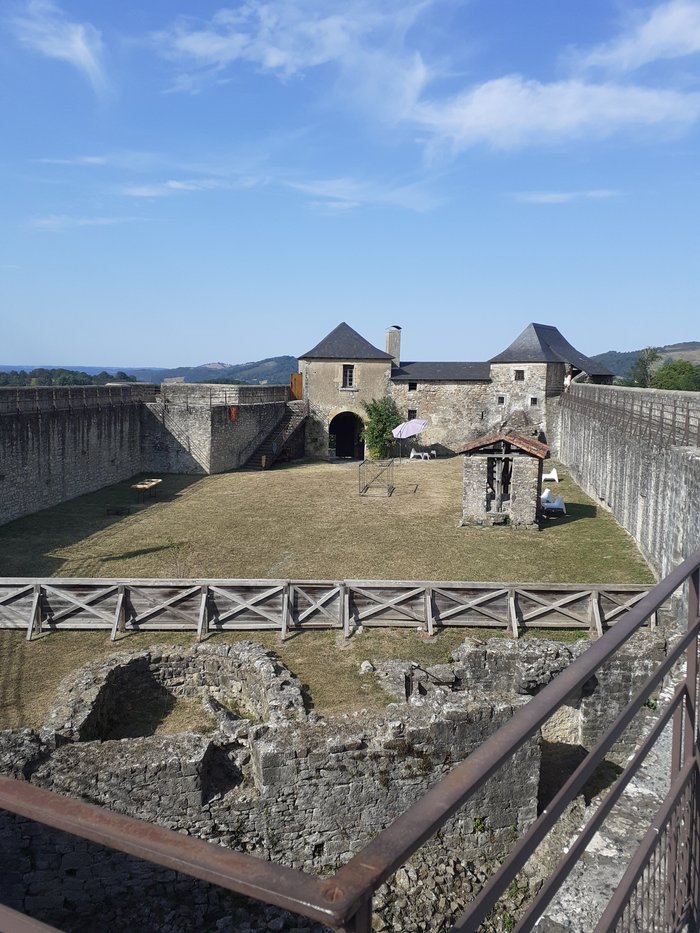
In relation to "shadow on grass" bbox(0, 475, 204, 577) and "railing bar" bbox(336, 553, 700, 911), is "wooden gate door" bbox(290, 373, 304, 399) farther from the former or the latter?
"railing bar" bbox(336, 553, 700, 911)

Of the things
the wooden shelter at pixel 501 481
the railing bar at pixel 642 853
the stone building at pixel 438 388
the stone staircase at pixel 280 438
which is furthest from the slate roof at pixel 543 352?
the railing bar at pixel 642 853

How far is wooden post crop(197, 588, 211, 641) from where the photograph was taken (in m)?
11.0

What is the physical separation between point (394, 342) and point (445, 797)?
3357 centimetres

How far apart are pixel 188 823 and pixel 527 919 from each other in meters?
6.18

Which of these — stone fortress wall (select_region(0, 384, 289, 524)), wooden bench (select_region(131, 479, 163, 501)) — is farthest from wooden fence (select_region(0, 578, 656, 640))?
wooden bench (select_region(131, 479, 163, 501))

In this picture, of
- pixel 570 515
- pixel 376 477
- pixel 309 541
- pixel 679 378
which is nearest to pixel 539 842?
pixel 309 541

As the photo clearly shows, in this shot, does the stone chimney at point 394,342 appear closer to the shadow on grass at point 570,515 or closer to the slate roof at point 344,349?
the slate roof at point 344,349

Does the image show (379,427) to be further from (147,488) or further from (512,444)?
(512,444)

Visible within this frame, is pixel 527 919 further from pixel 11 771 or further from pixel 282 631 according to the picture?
pixel 282 631

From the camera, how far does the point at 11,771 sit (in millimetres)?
6309

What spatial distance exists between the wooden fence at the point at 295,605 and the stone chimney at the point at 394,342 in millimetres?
23553

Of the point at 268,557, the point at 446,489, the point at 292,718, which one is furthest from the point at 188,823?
the point at 446,489

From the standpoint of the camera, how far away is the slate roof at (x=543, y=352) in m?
32.0

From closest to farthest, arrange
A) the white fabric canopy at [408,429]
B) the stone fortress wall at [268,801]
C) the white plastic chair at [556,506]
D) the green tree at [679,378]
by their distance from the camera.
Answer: the stone fortress wall at [268,801], the white plastic chair at [556,506], the white fabric canopy at [408,429], the green tree at [679,378]
